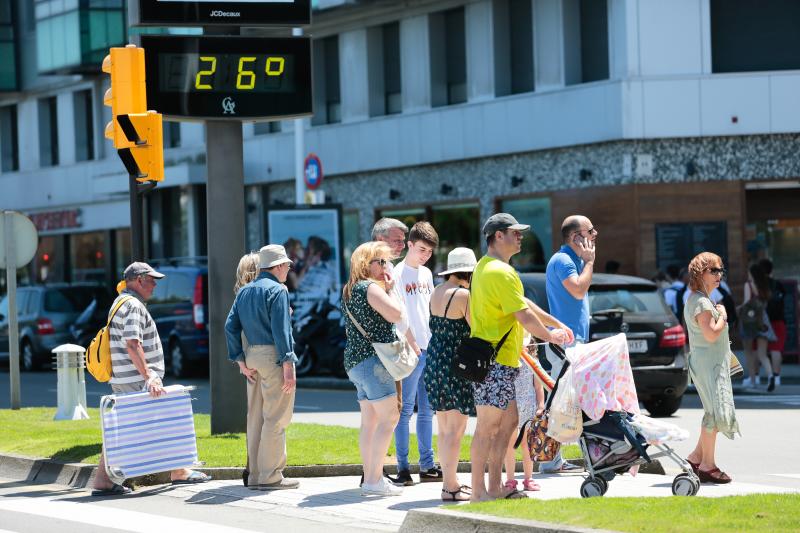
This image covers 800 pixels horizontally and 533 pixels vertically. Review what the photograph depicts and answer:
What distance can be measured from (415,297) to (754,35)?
709 inches

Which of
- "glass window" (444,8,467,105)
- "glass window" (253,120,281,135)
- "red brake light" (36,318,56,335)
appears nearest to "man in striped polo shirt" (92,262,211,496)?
"glass window" (444,8,467,105)

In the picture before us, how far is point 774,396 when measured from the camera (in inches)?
827

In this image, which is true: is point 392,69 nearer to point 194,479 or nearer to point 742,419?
point 742,419

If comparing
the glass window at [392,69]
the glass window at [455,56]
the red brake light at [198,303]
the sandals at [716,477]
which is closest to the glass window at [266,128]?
the glass window at [392,69]

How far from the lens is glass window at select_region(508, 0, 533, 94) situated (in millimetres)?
30672

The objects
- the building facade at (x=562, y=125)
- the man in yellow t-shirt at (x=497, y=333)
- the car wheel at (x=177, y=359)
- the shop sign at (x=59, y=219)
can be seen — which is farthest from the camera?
the shop sign at (x=59, y=219)

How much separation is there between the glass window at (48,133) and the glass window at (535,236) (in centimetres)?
2176

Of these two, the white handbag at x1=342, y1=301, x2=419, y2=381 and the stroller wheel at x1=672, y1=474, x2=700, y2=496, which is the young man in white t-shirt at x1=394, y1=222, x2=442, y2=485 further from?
the stroller wheel at x1=672, y1=474, x2=700, y2=496

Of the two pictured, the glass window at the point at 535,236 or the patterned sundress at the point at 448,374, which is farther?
the glass window at the point at 535,236

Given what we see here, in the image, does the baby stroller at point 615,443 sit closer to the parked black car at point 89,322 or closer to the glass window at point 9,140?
the parked black car at point 89,322

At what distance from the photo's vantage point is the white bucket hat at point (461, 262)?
1081cm

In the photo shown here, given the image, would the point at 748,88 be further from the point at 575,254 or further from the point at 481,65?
the point at 575,254

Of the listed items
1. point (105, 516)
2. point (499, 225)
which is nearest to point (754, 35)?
point (499, 225)

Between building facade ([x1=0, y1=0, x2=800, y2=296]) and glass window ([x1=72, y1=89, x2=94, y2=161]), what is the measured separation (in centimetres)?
732
